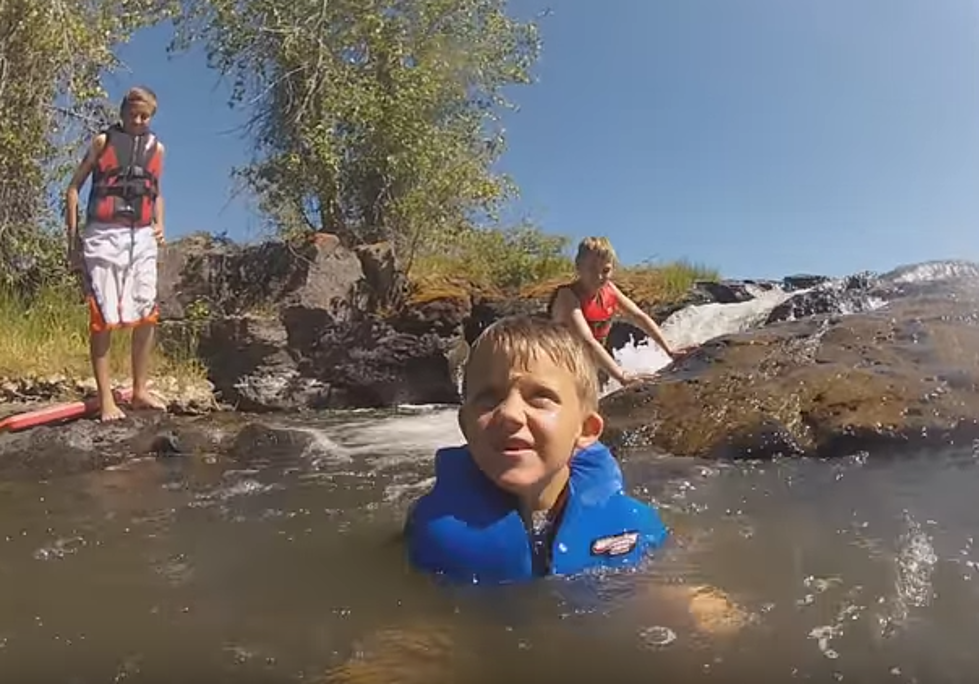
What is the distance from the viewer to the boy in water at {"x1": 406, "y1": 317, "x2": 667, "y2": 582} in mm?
2748

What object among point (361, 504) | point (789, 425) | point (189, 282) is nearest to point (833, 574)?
point (361, 504)

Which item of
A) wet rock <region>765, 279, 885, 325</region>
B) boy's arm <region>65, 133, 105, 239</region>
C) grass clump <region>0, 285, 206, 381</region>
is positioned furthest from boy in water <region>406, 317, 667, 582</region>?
wet rock <region>765, 279, 885, 325</region>

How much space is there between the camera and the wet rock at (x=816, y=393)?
507 centimetres

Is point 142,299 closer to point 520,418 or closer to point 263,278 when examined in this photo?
point 520,418

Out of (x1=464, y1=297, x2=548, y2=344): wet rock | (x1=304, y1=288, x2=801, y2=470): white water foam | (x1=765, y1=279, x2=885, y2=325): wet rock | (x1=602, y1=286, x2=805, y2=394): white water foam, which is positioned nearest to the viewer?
(x1=304, y1=288, x2=801, y2=470): white water foam

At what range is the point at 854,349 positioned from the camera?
6.09 meters

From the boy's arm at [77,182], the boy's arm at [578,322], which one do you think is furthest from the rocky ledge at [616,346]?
the boy's arm at [77,182]

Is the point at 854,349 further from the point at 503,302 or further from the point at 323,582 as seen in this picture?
the point at 503,302

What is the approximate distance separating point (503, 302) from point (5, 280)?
5.15 m

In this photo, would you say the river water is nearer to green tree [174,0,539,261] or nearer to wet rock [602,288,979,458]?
wet rock [602,288,979,458]

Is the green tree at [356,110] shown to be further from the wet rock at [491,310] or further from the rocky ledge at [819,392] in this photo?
the rocky ledge at [819,392]

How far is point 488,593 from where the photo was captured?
274 centimetres

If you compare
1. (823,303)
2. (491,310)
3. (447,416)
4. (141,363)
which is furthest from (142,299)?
(823,303)

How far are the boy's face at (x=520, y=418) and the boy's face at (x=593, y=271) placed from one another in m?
3.37
